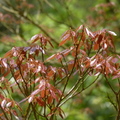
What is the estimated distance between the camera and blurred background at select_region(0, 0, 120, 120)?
135 inches

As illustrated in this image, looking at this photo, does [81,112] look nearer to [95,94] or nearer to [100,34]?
[95,94]

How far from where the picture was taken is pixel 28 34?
21.0 feet

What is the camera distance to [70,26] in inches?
106

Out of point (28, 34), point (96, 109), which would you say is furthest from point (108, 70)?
point (28, 34)

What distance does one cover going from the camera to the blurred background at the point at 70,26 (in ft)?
11.3

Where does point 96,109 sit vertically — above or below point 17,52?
below

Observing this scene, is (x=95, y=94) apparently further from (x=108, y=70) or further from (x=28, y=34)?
(x=108, y=70)

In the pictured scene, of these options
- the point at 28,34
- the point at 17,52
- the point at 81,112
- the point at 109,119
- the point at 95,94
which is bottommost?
the point at 109,119

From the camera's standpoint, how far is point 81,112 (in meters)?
4.36

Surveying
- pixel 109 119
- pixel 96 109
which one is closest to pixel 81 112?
pixel 109 119

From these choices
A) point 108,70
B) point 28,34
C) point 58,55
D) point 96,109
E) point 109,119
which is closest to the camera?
point 108,70

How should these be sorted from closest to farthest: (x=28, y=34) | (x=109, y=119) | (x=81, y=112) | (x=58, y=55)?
(x=58, y=55)
(x=81, y=112)
(x=109, y=119)
(x=28, y=34)

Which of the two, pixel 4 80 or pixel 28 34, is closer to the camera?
pixel 4 80

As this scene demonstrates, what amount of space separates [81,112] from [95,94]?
1235 millimetres
